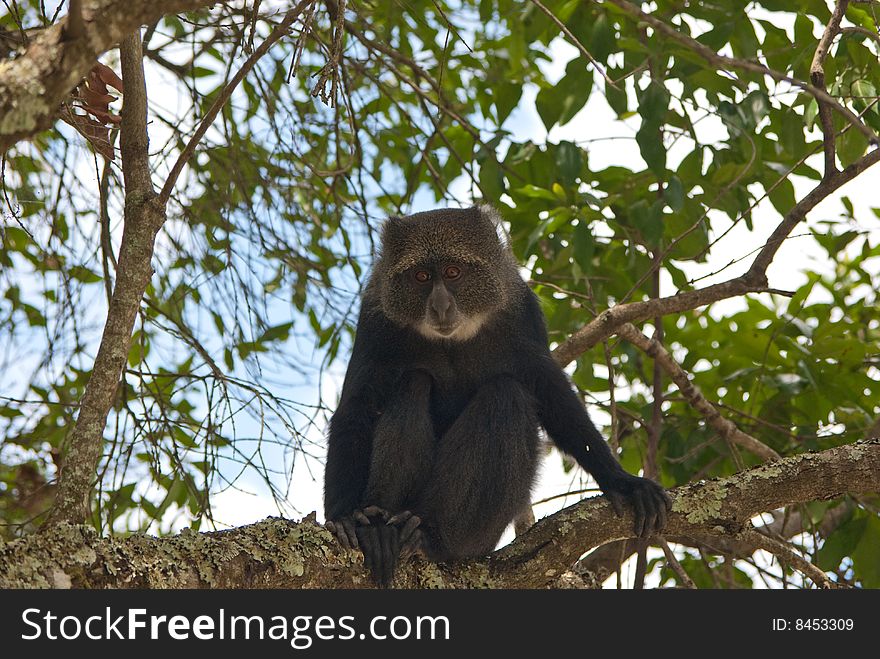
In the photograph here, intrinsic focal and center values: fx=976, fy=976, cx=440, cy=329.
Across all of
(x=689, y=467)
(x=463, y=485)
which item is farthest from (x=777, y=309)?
(x=463, y=485)

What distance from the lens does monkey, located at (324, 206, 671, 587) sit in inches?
189

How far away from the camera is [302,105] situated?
727 centimetres

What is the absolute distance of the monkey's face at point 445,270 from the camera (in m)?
5.68

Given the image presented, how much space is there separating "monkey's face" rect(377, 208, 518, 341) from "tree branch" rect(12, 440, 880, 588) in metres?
1.48

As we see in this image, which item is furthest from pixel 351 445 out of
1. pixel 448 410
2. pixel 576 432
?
pixel 576 432

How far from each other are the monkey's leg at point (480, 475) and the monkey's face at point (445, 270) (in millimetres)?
657

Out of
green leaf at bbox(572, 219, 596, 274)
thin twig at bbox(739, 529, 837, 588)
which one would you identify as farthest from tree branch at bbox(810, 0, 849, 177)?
thin twig at bbox(739, 529, 837, 588)

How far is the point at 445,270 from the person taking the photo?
577cm

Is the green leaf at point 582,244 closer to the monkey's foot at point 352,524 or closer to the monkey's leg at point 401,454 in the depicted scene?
the monkey's leg at point 401,454

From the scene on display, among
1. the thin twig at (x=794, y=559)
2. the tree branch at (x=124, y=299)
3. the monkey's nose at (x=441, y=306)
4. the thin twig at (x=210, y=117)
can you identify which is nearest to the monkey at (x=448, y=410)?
the monkey's nose at (x=441, y=306)

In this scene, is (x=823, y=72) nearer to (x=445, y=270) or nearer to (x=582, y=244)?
(x=582, y=244)
